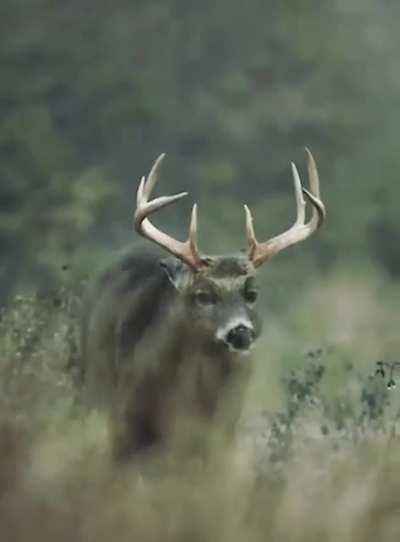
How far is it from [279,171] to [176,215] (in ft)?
1.11

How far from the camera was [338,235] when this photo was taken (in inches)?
153

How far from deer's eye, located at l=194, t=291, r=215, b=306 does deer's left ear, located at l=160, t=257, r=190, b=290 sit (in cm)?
5

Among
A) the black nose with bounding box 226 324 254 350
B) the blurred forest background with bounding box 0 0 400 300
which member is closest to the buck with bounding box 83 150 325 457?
the black nose with bounding box 226 324 254 350

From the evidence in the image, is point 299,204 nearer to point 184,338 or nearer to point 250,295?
point 250,295

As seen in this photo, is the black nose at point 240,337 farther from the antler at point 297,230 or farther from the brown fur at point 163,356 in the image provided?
the antler at point 297,230

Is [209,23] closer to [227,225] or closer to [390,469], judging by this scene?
[227,225]

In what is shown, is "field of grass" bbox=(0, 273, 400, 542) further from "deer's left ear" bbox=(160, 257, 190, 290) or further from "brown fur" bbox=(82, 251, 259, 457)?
"deer's left ear" bbox=(160, 257, 190, 290)

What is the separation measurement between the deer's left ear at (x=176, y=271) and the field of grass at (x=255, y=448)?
0.22 metres

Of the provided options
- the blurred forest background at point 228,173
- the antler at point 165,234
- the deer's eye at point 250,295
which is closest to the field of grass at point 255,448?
the blurred forest background at point 228,173

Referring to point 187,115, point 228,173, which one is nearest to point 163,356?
point 228,173

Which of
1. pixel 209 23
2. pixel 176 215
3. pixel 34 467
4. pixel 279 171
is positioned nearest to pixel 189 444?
pixel 34 467

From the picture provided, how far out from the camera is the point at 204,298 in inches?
136

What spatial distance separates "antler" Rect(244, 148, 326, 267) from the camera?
11.3ft

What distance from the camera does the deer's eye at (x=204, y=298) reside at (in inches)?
136
